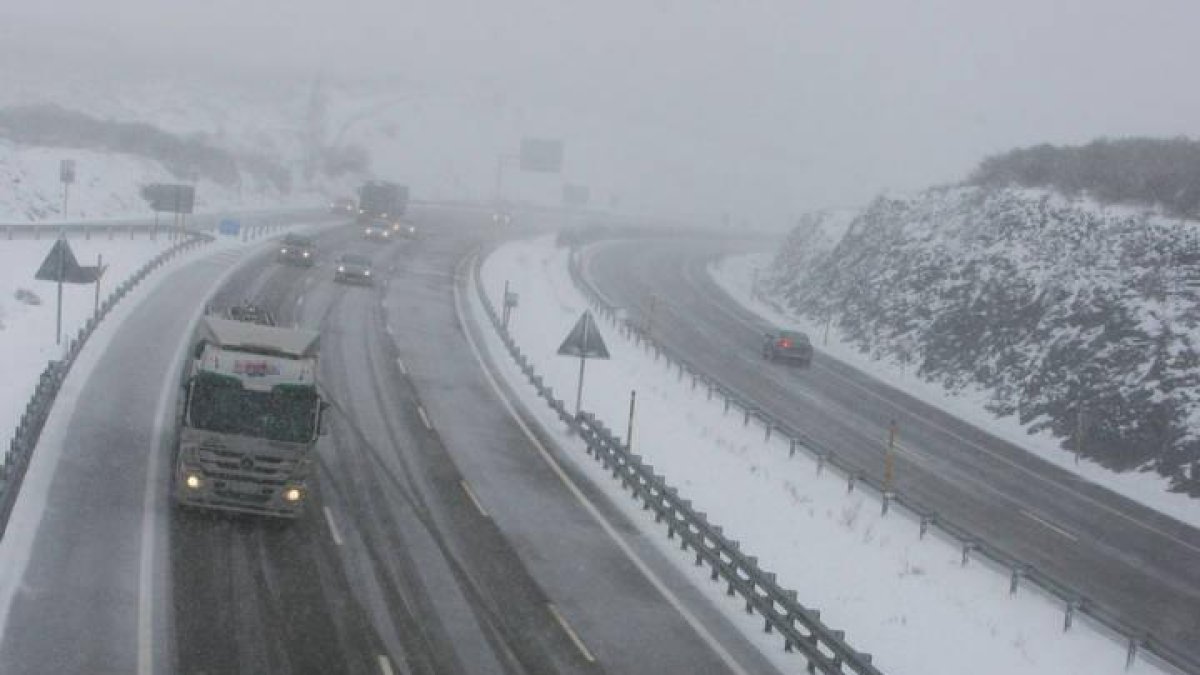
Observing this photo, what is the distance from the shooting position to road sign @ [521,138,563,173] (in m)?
135

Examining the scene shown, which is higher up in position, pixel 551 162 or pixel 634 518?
pixel 551 162

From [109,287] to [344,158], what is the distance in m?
93.7

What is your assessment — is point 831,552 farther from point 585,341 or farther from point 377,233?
point 377,233

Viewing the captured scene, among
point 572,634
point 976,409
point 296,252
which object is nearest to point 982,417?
point 976,409

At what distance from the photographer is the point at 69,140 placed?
103 m

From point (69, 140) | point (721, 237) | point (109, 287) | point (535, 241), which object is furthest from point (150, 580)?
point (721, 237)

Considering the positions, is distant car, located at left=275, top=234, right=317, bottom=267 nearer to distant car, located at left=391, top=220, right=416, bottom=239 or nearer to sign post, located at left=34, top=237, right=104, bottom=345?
distant car, located at left=391, top=220, right=416, bottom=239

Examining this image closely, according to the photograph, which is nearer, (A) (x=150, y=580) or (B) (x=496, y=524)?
(A) (x=150, y=580)

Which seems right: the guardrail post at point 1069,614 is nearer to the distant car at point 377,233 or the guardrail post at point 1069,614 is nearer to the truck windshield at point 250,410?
the truck windshield at point 250,410

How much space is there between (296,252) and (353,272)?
583cm

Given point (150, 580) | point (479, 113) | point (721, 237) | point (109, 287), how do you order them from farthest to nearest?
point (479, 113) → point (721, 237) → point (109, 287) → point (150, 580)

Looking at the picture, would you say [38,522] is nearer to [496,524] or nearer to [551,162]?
[496,524]

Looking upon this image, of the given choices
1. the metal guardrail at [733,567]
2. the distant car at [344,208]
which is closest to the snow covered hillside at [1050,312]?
the metal guardrail at [733,567]

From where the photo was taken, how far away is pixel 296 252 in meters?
60.3
